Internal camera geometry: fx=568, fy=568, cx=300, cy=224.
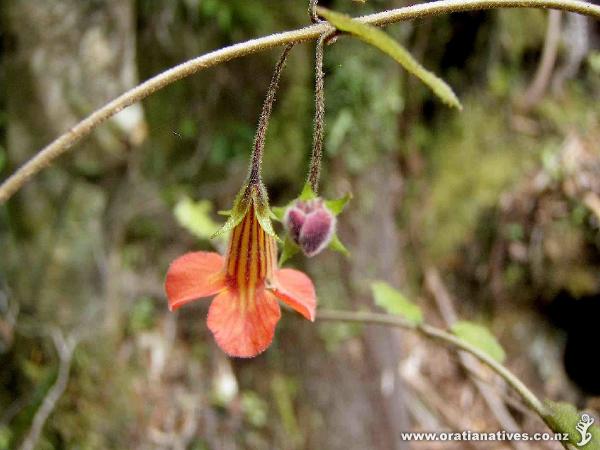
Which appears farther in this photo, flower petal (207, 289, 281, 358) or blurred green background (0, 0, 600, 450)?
blurred green background (0, 0, 600, 450)

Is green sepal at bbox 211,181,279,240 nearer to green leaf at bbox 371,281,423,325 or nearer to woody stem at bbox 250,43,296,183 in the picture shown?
woody stem at bbox 250,43,296,183

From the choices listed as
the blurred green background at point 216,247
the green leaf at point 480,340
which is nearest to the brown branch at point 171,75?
the green leaf at point 480,340

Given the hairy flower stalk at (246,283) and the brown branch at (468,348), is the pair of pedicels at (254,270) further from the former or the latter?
the brown branch at (468,348)

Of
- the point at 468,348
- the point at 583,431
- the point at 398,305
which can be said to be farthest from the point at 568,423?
the point at 398,305

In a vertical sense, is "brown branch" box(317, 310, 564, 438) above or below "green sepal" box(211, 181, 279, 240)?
below

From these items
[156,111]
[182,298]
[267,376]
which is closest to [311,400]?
[267,376]

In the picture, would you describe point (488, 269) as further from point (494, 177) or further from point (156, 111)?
point (156, 111)

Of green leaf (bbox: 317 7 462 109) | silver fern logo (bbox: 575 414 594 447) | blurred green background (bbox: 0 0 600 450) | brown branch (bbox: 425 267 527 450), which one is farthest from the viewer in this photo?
brown branch (bbox: 425 267 527 450)

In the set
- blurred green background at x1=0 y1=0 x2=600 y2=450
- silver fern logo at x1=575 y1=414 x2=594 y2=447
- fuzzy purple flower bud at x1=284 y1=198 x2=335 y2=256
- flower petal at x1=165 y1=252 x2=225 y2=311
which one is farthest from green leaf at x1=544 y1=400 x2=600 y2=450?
blurred green background at x1=0 y1=0 x2=600 y2=450
